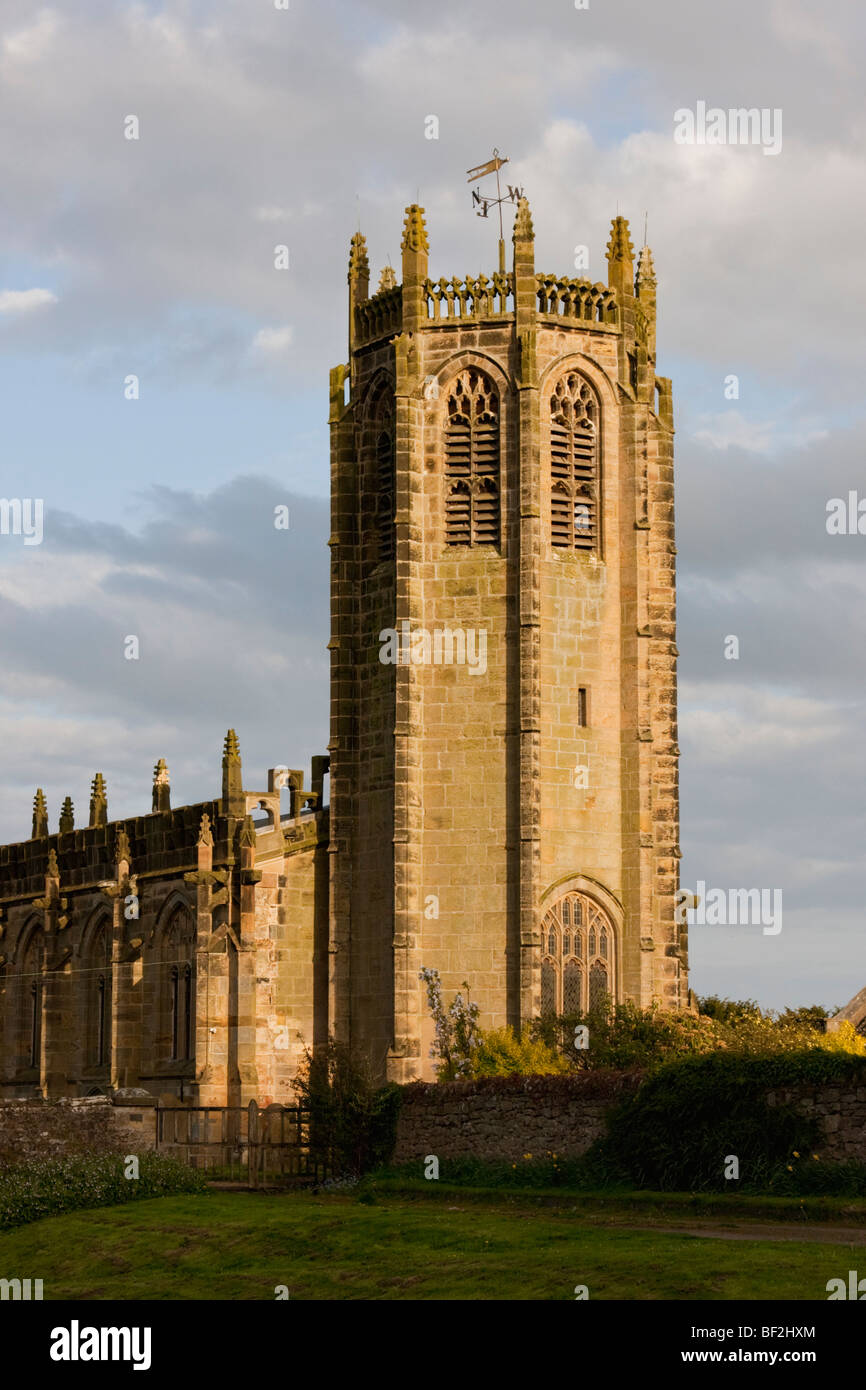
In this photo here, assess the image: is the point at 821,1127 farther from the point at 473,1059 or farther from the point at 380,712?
the point at 380,712

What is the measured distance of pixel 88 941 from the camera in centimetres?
5894

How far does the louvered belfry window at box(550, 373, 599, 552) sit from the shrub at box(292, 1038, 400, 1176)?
1345cm

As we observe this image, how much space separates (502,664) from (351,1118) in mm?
11099

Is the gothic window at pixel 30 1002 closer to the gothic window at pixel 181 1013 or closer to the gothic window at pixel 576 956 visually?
the gothic window at pixel 181 1013

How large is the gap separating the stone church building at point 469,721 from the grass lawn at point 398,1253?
10382 mm

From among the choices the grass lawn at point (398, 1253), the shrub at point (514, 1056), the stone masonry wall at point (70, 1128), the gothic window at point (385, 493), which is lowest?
the grass lawn at point (398, 1253)

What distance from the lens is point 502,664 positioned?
48969mm

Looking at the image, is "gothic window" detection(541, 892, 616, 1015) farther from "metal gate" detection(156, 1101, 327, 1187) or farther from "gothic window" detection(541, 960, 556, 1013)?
"metal gate" detection(156, 1101, 327, 1187)

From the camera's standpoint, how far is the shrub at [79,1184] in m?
37.9

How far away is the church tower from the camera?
1901 inches

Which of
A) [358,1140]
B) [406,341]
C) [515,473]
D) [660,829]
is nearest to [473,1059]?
[358,1140]

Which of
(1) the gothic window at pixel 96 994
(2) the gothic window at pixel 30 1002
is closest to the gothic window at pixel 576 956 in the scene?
(1) the gothic window at pixel 96 994

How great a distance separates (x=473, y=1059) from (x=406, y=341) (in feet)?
54.2

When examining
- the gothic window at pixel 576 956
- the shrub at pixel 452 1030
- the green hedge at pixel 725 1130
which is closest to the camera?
the green hedge at pixel 725 1130
